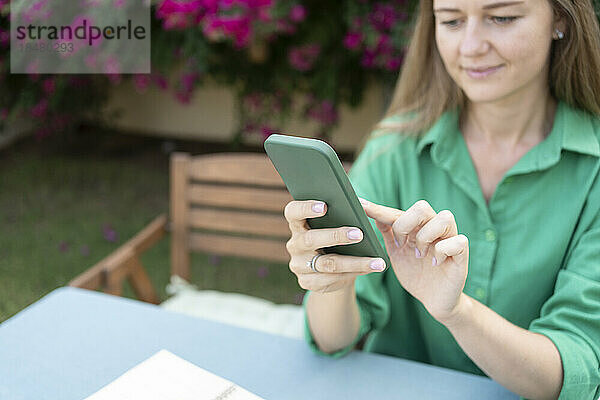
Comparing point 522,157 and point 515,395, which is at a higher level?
point 522,157

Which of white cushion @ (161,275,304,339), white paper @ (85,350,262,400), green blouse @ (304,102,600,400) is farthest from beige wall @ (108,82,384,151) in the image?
white paper @ (85,350,262,400)

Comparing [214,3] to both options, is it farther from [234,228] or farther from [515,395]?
[515,395]

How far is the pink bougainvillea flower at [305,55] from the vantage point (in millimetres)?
3594

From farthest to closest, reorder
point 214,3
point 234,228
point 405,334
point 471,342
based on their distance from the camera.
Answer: point 214,3, point 234,228, point 405,334, point 471,342

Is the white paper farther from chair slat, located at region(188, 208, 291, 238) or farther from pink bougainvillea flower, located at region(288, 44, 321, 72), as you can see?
pink bougainvillea flower, located at region(288, 44, 321, 72)

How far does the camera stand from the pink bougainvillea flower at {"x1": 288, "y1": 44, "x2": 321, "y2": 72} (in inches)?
141

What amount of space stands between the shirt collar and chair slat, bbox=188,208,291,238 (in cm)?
79

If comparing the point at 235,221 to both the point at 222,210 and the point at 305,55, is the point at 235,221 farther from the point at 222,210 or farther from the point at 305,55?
the point at 305,55

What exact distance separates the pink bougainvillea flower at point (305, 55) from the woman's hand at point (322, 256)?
8.61ft

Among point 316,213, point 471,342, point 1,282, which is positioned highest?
point 316,213

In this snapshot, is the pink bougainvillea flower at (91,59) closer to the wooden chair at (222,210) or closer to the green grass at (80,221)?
the green grass at (80,221)

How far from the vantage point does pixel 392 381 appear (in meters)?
1.17

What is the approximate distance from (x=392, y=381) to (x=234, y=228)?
3.67ft

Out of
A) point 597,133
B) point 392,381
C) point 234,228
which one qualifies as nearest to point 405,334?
point 392,381
